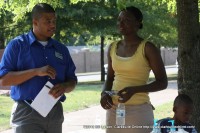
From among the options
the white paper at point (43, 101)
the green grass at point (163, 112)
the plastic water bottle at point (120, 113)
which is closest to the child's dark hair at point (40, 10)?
the white paper at point (43, 101)

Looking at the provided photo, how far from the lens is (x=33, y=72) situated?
355cm

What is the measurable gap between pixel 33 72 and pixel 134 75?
89cm

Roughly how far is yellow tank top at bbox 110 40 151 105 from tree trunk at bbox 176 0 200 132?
253cm

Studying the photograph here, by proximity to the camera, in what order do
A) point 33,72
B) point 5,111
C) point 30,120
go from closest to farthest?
1. point 33,72
2. point 30,120
3. point 5,111

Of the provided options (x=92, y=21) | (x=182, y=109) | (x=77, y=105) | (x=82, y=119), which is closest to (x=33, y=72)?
(x=182, y=109)

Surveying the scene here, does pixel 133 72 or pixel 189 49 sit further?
pixel 189 49

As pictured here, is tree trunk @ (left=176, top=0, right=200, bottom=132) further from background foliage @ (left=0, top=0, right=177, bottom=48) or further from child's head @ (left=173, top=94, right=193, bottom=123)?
background foliage @ (left=0, top=0, right=177, bottom=48)

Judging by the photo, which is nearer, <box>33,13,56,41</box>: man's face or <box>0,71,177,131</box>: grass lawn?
<box>33,13,56,41</box>: man's face

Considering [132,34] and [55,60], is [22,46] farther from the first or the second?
[132,34]

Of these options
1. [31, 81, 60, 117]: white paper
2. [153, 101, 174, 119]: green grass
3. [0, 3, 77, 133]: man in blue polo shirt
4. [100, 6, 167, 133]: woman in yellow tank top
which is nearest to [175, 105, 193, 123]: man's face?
[100, 6, 167, 133]: woman in yellow tank top

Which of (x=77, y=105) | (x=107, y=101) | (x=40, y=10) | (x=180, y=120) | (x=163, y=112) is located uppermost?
(x=40, y=10)

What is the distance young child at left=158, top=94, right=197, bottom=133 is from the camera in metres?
3.59

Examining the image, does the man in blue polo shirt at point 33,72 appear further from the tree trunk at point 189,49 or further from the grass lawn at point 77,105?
the grass lawn at point 77,105

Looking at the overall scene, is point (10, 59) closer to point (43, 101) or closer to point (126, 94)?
point (43, 101)
